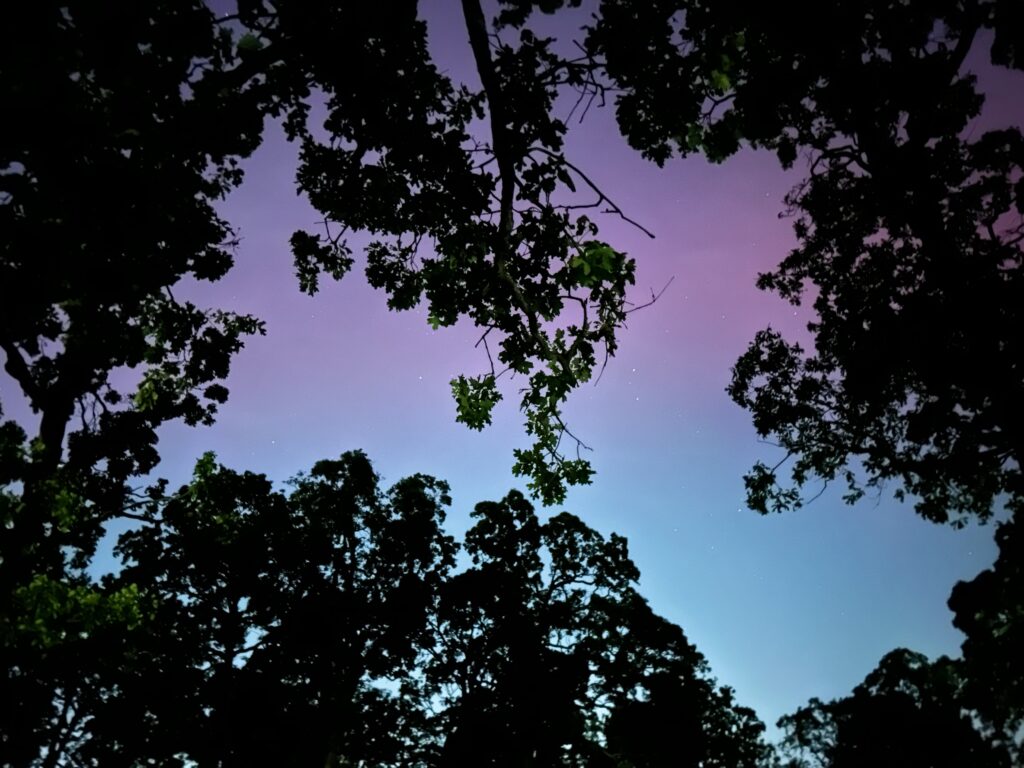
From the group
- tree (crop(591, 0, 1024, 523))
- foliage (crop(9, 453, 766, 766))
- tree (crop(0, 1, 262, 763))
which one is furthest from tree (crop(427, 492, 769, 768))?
tree (crop(0, 1, 262, 763))

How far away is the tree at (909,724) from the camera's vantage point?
88.9ft

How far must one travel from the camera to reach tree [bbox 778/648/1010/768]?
2709 centimetres

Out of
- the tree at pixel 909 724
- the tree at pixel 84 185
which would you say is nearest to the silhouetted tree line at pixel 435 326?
the tree at pixel 84 185

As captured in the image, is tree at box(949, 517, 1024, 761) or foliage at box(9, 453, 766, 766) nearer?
tree at box(949, 517, 1024, 761)

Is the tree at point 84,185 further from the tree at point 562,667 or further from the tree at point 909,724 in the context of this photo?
the tree at point 909,724

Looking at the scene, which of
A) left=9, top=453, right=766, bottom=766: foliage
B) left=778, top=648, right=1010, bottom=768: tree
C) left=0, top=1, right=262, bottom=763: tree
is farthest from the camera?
left=778, top=648, right=1010, bottom=768: tree

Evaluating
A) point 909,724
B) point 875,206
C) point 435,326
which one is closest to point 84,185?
point 435,326

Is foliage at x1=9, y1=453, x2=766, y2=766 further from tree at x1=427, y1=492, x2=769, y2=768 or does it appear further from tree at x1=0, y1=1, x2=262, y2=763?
tree at x1=0, y1=1, x2=262, y2=763

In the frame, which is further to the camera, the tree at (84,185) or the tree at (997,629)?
the tree at (997,629)

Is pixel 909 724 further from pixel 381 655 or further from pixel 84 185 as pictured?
pixel 84 185

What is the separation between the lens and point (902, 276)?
11.8m

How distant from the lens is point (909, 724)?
1110 inches

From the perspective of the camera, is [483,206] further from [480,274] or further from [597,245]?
[597,245]

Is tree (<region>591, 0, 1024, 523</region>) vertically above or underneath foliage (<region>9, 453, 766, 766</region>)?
above
